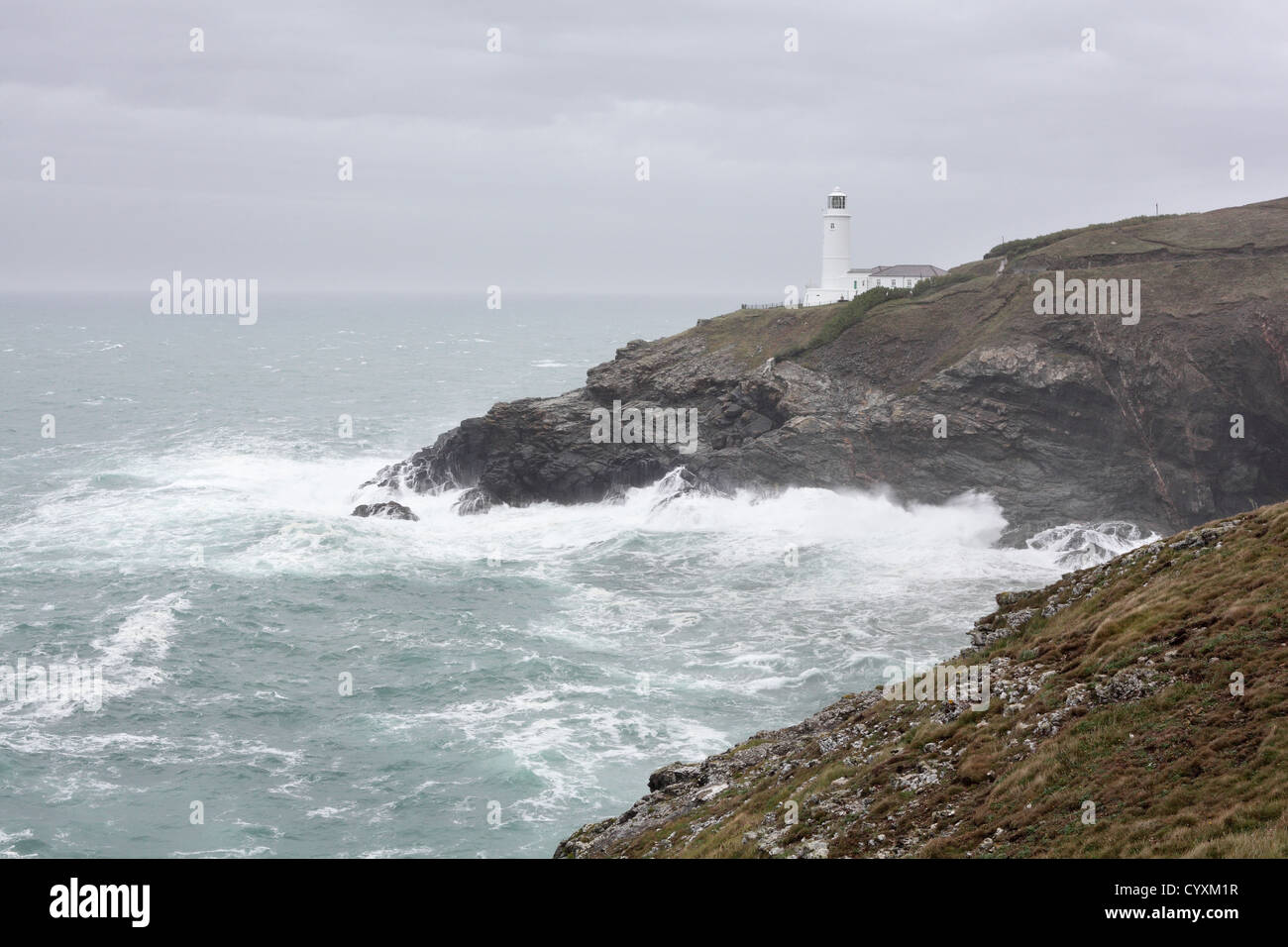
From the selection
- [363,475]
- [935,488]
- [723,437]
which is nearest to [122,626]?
[363,475]

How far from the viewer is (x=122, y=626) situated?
50312 millimetres

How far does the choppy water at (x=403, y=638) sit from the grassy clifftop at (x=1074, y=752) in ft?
35.6

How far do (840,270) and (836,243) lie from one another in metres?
2.61

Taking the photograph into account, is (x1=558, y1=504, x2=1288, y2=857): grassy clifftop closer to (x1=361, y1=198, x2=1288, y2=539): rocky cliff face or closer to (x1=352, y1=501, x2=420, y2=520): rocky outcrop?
(x1=361, y1=198, x2=1288, y2=539): rocky cliff face

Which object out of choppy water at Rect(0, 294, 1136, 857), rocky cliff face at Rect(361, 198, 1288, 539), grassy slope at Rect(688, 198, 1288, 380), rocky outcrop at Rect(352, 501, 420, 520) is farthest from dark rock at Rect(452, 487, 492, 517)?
grassy slope at Rect(688, 198, 1288, 380)

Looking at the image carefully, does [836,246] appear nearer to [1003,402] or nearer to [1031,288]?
[1031,288]

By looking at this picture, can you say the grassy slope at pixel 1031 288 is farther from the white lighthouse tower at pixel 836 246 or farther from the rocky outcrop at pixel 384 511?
the rocky outcrop at pixel 384 511

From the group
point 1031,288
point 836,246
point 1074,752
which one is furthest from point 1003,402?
point 1074,752

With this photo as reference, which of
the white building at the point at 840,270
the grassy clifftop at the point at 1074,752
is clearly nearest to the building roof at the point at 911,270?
the white building at the point at 840,270

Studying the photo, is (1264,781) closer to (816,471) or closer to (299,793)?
(299,793)

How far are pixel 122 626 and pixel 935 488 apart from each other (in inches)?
1788

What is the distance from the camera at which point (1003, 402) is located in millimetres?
68438

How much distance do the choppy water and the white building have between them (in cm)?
3746

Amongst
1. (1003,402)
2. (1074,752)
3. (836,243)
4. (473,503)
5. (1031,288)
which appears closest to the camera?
(1074,752)
